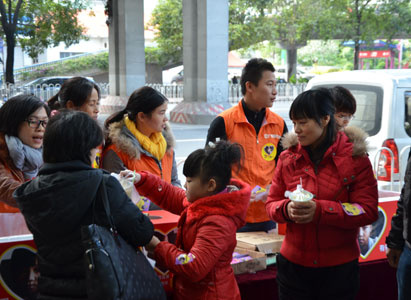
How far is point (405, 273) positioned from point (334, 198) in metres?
0.54

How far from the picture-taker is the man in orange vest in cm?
377

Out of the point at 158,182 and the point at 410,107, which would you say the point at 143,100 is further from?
the point at 410,107

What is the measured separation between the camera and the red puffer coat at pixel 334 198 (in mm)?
2688

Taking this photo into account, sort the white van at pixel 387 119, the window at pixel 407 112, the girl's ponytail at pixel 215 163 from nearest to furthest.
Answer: the girl's ponytail at pixel 215 163, the white van at pixel 387 119, the window at pixel 407 112

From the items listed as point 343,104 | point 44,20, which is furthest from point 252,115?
point 44,20

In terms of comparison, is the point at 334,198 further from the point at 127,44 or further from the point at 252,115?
the point at 127,44

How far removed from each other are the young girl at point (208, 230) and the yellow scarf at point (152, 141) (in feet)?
3.20

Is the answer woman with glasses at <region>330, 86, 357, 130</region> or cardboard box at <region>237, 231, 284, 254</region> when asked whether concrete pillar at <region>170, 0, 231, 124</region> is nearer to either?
woman with glasses at <region>330, 86, 357, 130</region>

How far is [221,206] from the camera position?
2510mm

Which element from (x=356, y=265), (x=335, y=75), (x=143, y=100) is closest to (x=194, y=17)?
(x=335, y=75)

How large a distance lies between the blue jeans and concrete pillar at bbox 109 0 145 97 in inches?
722

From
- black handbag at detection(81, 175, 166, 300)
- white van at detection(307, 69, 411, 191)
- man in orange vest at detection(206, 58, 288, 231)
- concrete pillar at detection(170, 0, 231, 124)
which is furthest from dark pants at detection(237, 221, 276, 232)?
concrete pillar at detection(170, 0, 231, 124)

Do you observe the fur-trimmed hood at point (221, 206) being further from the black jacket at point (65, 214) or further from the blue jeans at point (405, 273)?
the blue jeans at point (405, 273)

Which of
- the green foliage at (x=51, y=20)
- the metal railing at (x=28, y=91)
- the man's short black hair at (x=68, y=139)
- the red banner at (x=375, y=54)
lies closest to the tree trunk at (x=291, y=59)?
the green foliage at (x=51, y=20)
